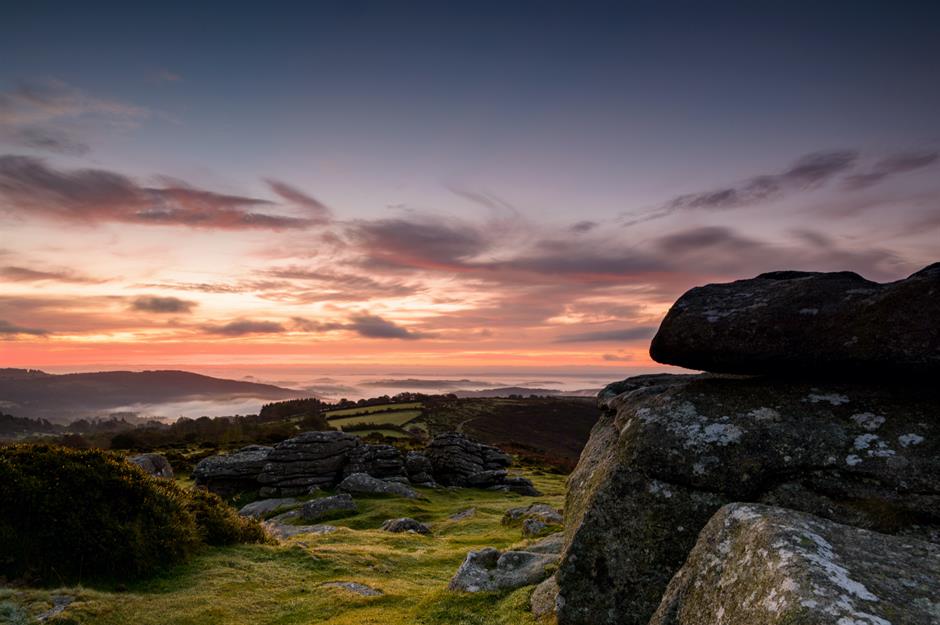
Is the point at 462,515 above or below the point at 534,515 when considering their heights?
below

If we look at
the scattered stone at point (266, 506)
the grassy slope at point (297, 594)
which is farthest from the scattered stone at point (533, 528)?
the scattered stone at point (266, 506)

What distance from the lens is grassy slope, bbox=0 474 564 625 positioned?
462 inches

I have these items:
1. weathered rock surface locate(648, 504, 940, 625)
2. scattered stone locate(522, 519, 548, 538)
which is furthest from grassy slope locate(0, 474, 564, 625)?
weathered rock surface locate(648, 504, 940, 625)

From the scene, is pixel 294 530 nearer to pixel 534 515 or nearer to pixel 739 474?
pixel 534 515

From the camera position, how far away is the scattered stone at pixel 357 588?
570 inches

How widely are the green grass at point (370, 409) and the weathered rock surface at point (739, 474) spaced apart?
→ 118m

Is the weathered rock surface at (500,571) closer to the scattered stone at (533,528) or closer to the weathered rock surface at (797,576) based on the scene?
the weathered rock surface at (797,576)

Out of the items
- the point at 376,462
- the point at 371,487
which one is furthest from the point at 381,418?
the point at 371,487

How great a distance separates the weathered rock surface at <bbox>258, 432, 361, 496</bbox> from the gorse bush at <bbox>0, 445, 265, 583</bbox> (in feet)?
98.4

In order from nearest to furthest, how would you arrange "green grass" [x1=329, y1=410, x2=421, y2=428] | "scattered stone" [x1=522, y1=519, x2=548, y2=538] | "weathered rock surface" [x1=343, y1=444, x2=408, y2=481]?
"scattered stone" [x1=522, y1=519, x2=548, y2=538], "weathered rock surface" [x1=343, y1=444, x2=408, y2=481], "green grass" [x1=329, y1=410, x2=421, y2=428]

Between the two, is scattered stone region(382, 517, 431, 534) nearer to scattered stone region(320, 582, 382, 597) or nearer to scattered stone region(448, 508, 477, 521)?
scattered stone region(448, 508, 477, 521)

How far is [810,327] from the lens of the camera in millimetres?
8891

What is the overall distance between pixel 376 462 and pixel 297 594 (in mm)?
37459

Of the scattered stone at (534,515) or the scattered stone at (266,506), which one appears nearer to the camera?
the scattered stone at (534,515)
